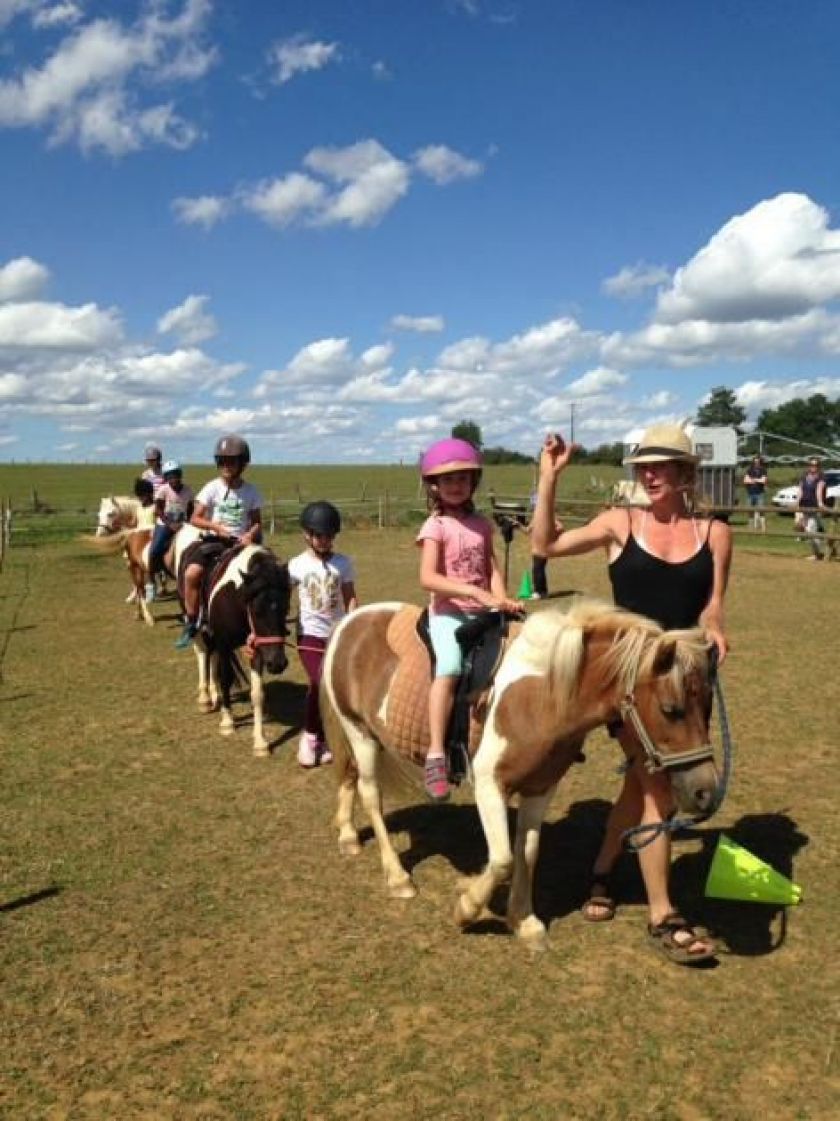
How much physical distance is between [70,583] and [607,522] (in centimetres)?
1582

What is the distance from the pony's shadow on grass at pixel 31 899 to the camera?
14.0ft

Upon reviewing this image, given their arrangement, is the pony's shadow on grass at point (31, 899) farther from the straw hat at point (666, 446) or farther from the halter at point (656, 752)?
the straw hat at point (666, 446)

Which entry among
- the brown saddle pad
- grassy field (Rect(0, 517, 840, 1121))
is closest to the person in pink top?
the brown saddle pad

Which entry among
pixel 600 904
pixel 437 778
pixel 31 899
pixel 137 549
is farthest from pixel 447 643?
pixel 137 549

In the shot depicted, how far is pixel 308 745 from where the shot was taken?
21.4 feet

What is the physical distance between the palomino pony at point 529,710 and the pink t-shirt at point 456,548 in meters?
0.37

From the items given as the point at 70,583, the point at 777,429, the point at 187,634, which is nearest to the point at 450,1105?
the point at 187,634

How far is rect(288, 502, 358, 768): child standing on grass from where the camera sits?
6125mm

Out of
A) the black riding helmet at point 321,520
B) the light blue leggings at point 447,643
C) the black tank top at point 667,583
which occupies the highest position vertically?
the black riding helmet at point 321,520

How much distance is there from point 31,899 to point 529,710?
2.90 metres

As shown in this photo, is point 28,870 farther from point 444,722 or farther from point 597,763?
point 597,763

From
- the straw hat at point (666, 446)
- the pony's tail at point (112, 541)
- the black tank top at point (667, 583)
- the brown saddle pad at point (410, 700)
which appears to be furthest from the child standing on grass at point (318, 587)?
the pony's tail at point (112, 541)

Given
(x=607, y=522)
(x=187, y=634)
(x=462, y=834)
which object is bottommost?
(x=462, y=834)

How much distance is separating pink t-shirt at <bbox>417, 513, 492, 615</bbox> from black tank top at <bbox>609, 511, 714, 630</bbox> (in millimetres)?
684
